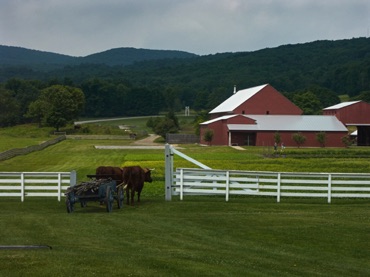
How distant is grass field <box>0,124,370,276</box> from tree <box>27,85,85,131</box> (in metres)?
103

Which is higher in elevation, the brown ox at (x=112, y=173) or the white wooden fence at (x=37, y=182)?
the brown ox at (x=112, y=173)

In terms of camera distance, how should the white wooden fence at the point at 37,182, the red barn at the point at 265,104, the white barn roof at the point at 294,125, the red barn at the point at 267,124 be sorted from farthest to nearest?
1. the red barn at the point at 265,104
2. the white barn roof at the point at 294,125
3. the red barn at the point at 267,124
4. the white wooden fence at the point at 37,182

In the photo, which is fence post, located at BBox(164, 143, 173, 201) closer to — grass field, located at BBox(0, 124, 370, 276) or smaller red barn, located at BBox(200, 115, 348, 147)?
grass field, located at BBox(0, 124, 370, 276)

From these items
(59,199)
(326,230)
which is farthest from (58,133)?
(326,230)

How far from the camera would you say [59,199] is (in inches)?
945

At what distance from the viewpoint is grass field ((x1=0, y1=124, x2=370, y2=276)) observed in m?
11.0

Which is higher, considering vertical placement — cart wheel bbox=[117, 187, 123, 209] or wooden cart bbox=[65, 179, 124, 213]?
wooden cart bbox=[65, 179, 124, 213]

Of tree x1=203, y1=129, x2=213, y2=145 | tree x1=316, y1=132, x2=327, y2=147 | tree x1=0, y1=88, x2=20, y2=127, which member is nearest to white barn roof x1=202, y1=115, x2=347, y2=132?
tree x1=316, y1=132, x2=327, y2=147

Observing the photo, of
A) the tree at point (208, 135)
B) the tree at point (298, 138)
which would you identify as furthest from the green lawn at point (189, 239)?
the tree at point (208, 135)

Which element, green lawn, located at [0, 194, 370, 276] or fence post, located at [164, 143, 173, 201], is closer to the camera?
green lawn, located at [0, 194, 370, 276]

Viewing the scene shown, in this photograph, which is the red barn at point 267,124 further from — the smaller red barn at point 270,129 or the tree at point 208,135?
the tree at point 208,135

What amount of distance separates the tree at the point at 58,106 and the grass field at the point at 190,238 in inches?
4046

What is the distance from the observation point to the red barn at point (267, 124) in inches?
3435

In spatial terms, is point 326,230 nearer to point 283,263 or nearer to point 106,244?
point 283,263
